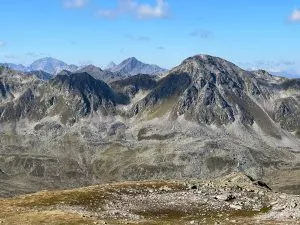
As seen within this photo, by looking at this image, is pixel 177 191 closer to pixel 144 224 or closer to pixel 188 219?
pixel 188 219

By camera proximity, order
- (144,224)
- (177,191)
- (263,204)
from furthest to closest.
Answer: (177,191), (263,204), (144,224)

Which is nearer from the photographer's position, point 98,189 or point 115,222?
point 115,222

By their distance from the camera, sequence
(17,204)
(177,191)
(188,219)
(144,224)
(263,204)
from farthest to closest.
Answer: (177,191)
(263,204)
(17,204)
(188,219)
(144,224)

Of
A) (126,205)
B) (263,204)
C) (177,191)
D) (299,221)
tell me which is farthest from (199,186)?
(299,221)

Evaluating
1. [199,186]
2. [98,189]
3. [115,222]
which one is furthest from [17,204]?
[199,186]

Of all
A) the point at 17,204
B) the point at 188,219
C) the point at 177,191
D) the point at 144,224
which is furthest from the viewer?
the point at 177,191

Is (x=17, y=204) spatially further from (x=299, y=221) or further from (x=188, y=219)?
(x=299, y=221)
